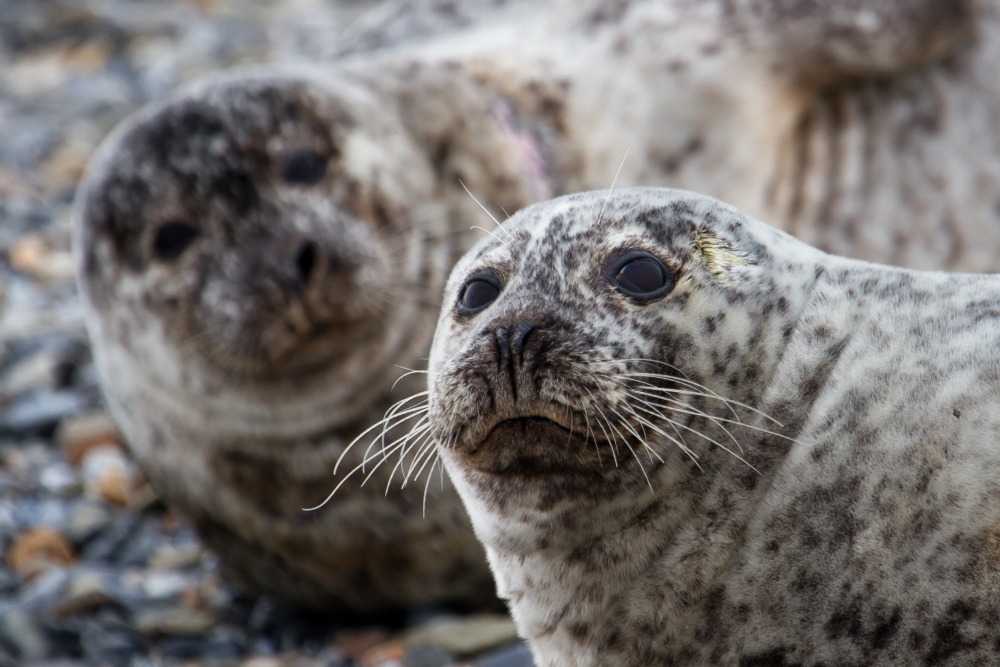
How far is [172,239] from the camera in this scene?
4.23 m

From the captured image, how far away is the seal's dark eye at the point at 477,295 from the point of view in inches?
105

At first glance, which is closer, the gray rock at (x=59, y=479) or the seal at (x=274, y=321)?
the seal at (x=274, y=321)

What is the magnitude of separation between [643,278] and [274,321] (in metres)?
1.73

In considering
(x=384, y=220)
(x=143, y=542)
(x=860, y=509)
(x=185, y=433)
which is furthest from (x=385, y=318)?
(x=860, y=509)

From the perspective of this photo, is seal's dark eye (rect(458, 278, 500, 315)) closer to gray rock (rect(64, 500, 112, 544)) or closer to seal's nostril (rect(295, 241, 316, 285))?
seal's nostril (rect(295, 241, 316, 285))

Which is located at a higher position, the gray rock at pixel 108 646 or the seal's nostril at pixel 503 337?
the seal's nostril at pixel 503 337

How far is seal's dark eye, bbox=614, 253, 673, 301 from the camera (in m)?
2.48

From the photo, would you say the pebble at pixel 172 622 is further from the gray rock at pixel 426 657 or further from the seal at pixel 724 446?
the seal at pixel 724 446

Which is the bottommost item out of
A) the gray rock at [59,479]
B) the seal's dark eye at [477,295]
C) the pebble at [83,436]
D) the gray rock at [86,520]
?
the gray rock at [86,520]

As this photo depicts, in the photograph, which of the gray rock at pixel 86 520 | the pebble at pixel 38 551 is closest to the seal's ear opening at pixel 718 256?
the pebble at pixel 38 551

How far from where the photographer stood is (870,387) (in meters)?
2.40

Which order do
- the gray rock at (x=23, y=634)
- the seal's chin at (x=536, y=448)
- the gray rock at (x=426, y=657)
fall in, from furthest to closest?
the gray rock at (x=23, y=634) → the gray rock at (x=426, y=657) → the seal's chin at (x=536, y=448)

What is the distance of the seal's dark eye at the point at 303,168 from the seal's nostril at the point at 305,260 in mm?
284

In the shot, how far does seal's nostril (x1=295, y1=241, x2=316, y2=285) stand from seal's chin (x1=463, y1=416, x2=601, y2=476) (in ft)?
5.51
